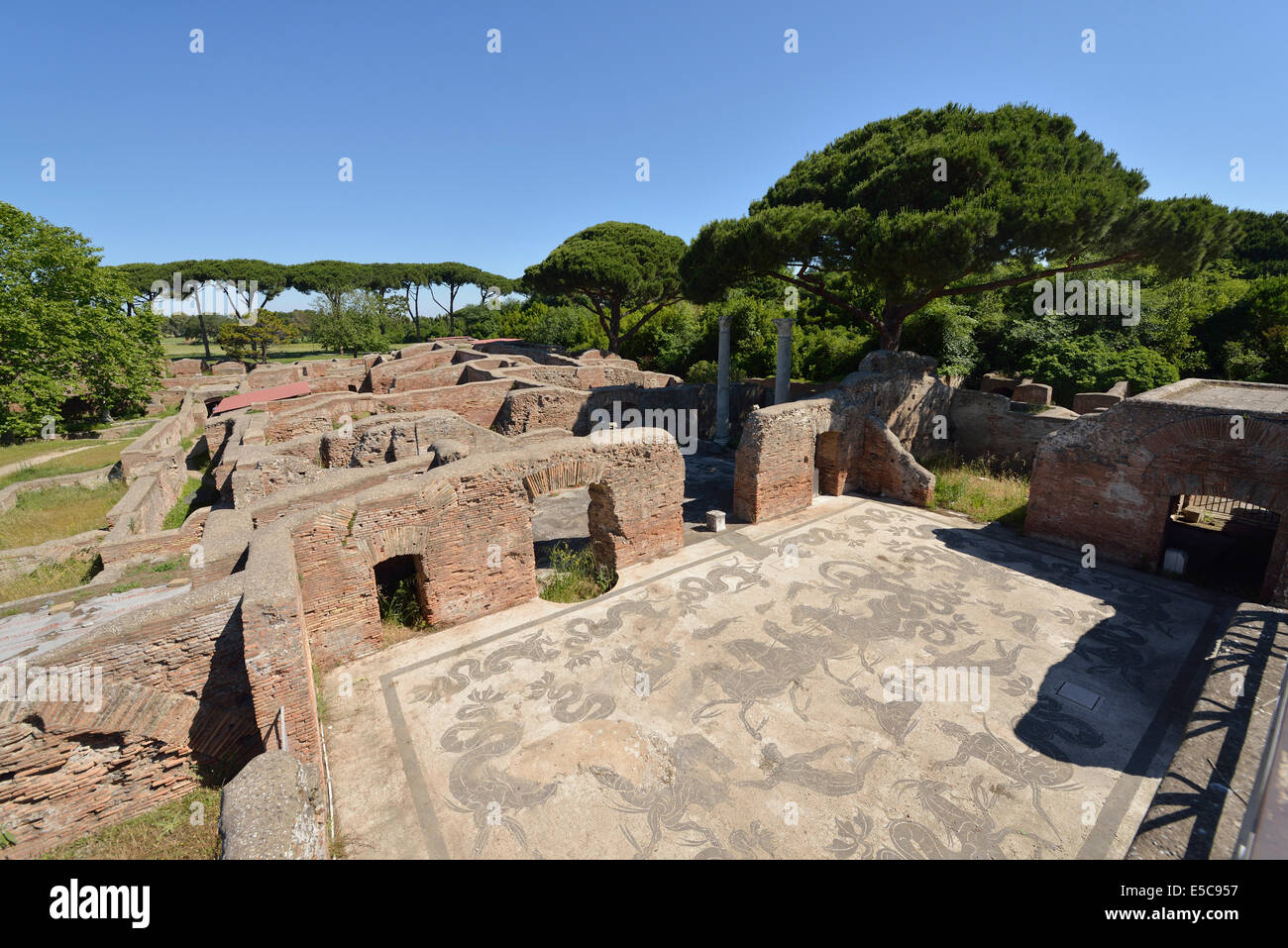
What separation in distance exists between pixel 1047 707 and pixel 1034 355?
1573cm

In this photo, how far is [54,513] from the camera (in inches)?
517

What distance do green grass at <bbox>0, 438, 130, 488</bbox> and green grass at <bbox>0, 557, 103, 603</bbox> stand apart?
30.4ft

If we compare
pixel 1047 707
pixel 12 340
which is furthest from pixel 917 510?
pixel 12 340

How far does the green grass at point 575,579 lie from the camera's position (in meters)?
9.32

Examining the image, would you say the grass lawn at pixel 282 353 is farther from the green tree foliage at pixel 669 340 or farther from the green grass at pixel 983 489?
the green grass at pixel 983 489

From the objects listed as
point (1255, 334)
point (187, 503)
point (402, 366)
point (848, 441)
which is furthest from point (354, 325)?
point (1255, 334)

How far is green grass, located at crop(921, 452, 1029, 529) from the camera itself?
41.5ft

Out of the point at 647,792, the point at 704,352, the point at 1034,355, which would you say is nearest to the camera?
the point at 647,792

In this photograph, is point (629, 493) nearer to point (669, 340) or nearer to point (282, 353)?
point (669, 340)

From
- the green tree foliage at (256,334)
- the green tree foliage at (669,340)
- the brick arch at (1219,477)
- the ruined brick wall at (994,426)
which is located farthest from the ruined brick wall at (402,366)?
the green tree foliage at (256,334)

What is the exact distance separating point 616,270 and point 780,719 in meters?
28.0

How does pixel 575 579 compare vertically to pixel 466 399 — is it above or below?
below

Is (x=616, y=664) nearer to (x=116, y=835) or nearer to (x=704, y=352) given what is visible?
(x=116, y=835)

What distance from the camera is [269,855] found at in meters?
3.59
